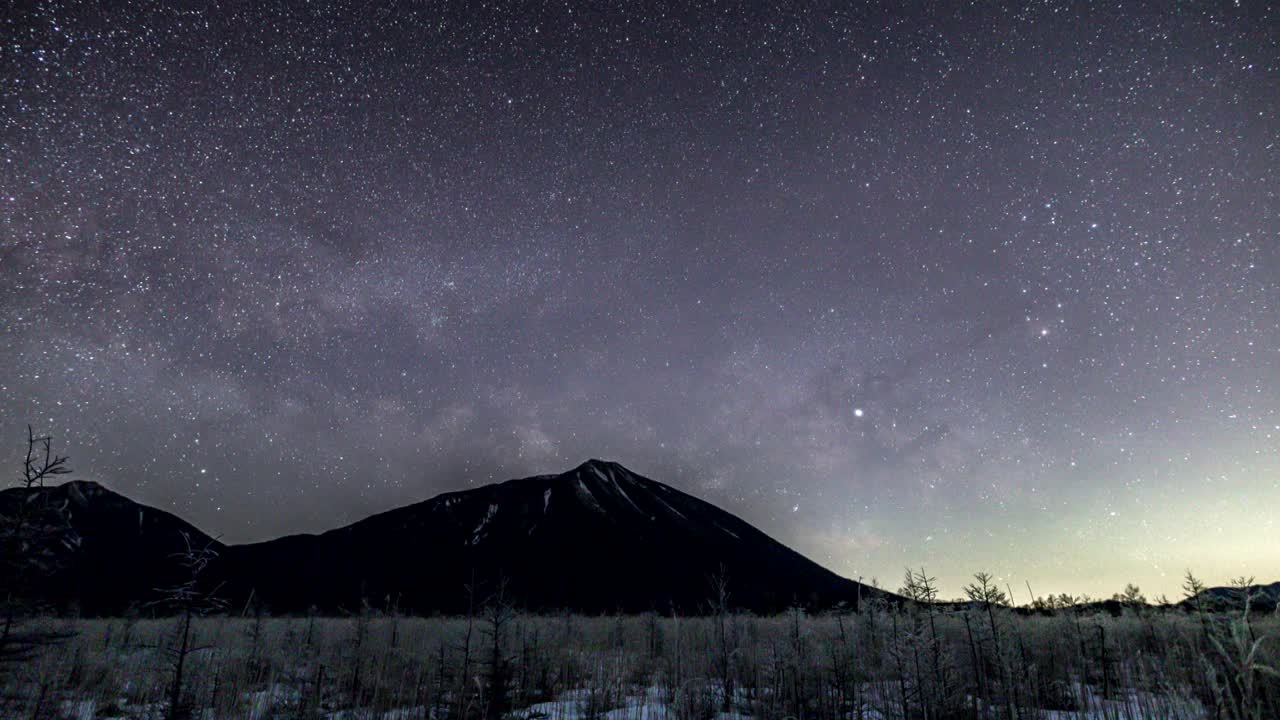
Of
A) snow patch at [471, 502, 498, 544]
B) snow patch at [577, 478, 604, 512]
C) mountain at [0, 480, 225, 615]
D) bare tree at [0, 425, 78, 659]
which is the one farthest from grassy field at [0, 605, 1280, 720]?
snow patch at [577, 478, 604, 512]

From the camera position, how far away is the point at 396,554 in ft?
431

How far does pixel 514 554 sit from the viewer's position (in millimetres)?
124375

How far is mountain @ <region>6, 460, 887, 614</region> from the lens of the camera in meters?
106

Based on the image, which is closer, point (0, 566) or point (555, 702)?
point (0, 566)

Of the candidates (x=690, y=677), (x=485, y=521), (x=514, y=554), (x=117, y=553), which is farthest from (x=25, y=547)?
(x=117, y=553)

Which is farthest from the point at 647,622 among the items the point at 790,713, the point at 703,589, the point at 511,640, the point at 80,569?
the point at 80,569

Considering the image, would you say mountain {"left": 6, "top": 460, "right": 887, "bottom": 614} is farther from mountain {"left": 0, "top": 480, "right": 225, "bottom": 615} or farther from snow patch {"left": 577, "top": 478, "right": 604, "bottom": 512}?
mountain {"left": 0, "top": 480, "right": 225, "bottom": 615}

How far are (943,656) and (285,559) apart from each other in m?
156

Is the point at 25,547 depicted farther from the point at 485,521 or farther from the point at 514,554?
the point at 485,521

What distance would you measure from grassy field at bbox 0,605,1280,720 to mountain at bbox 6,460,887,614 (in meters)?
78.9

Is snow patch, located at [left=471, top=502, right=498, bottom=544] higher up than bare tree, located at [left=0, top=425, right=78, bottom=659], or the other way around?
snow patch, located at [left=471, top=502, right=498, bottom=544]

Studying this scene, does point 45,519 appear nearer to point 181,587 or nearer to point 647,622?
point 181,587

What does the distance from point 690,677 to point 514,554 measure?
11974cm

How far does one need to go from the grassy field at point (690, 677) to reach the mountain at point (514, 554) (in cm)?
7887
